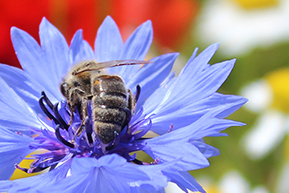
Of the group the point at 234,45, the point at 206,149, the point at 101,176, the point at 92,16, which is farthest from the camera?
the point at 92,16

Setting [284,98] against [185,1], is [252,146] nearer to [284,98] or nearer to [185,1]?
[284,98]

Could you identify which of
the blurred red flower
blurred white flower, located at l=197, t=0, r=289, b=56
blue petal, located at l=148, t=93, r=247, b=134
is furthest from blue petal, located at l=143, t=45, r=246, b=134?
the blurred red flower

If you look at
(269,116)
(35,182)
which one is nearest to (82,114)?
(35,182)

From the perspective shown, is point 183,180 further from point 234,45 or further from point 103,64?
point 234,45

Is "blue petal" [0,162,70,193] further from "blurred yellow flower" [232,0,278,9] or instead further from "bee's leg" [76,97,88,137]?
"blurred yellow flower" [232,0,278,9]

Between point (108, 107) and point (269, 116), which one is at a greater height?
point (108, 107)

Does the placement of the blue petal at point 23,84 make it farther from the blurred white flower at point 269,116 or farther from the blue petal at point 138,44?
the blurred white flower at point 269,116

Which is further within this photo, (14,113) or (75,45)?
(75,45)

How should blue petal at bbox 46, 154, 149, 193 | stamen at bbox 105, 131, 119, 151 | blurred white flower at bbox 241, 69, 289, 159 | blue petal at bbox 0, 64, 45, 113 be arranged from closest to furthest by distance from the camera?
1. blue petal at bbox 46, 154, 149, 193
2. stamen at bbox 105, 131, 119, 151
3. blue petal at bbox 0, 64, 45, 113
4. blurred white flower at bbox 241, 69, 289, 159
